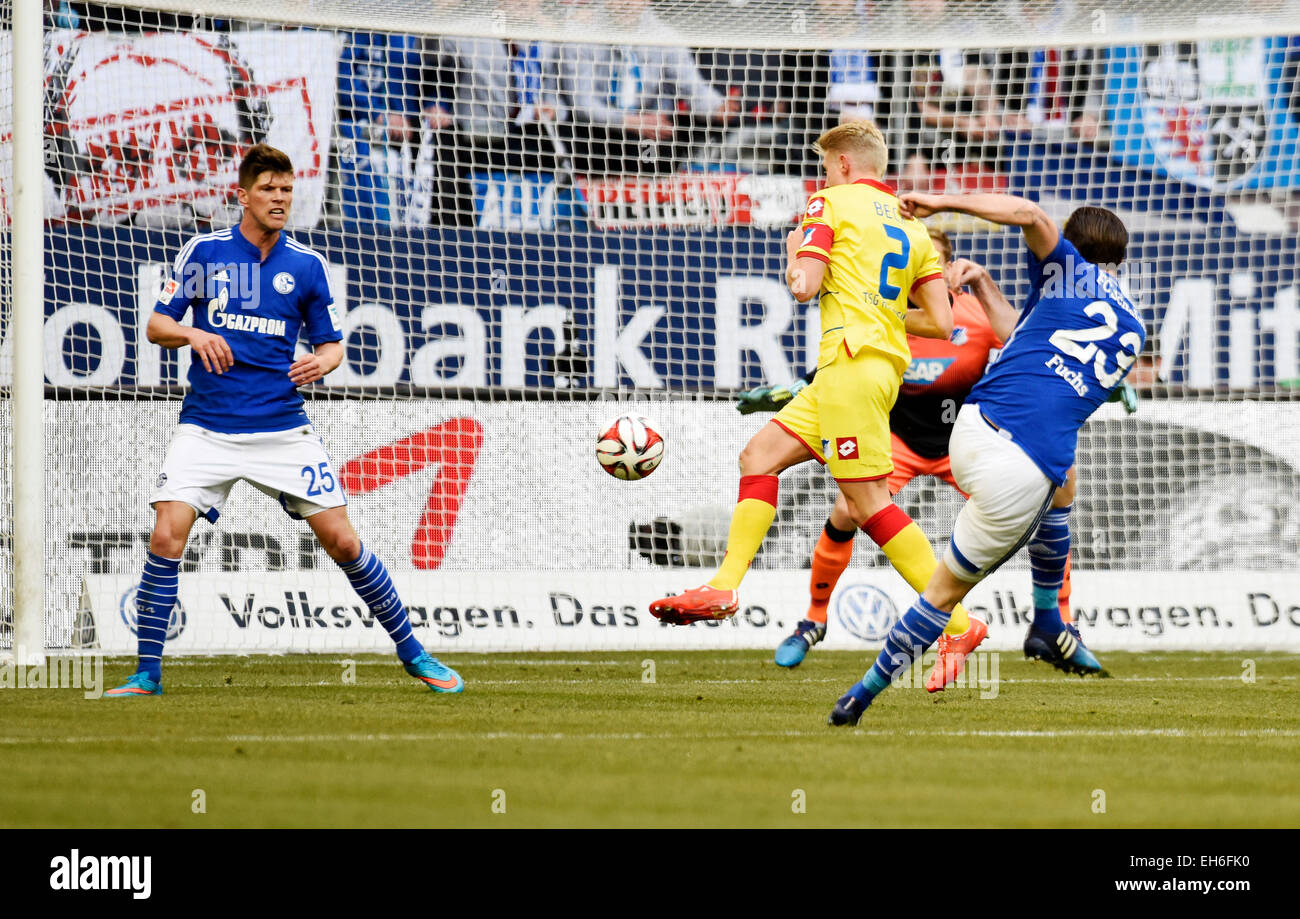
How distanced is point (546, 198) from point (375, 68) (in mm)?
1554

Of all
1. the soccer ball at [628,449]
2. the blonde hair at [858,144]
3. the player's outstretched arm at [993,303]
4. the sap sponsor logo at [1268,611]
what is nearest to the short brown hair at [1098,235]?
the player's outstretched arm at [993,303]

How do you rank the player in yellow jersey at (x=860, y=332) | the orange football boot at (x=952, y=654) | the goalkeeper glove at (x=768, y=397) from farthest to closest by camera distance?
the goalkeeper glove at (x=768, y=397)
the player in yellow jersey at (x=860, y=332)
the orange football boot at (x=952, y=654)

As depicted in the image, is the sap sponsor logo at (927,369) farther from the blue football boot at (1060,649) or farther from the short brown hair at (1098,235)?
the short brown hair at (1098,235)

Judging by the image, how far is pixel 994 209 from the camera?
457cm

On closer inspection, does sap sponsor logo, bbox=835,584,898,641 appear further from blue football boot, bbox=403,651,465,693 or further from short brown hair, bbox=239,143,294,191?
short brown hair, bbox=239,143,294,191

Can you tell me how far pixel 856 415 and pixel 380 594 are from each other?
201 centimetres

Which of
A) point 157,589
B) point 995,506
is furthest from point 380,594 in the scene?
point 995,506

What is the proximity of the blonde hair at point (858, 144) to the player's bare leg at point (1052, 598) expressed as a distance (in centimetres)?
212

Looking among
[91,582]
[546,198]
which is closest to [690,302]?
[546,198]

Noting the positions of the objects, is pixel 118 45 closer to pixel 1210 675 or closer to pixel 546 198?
pixel 546 198

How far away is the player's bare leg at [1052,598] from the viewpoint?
23.3ft

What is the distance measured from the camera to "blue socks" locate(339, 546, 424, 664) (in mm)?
6086

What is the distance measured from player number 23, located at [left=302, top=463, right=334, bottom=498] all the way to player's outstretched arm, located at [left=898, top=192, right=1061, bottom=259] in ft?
8.34

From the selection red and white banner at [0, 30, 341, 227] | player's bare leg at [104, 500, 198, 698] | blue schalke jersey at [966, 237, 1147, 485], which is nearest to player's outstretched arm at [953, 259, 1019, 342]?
blue schalke jersey at [966, 237, 1147, 485]
